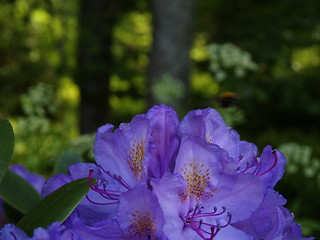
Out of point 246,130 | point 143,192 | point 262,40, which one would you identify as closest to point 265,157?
point 143,192

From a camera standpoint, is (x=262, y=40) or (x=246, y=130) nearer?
(x=262, y=40)

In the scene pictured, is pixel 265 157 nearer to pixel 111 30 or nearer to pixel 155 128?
pixel 155 128

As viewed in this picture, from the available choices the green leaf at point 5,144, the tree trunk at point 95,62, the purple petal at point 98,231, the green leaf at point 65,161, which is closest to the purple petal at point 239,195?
the purple petal at point 98,231

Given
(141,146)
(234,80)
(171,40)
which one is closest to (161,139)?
(141,146)

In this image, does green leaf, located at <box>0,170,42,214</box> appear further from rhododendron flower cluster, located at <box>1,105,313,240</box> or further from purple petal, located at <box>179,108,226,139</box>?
purple petal, located at <box>179,108,226,139</box>

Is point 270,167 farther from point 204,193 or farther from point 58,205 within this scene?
point 58,205

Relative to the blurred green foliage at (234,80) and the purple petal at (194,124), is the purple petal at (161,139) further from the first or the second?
the blurred green foliage at (234,80)
